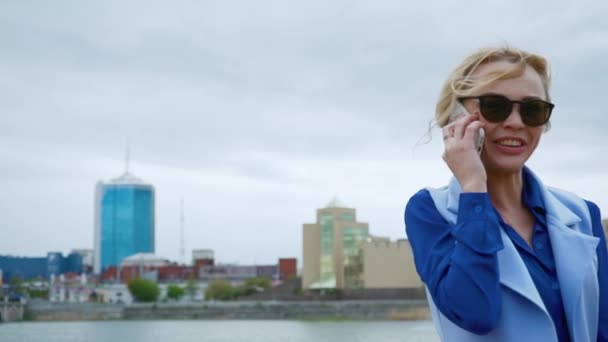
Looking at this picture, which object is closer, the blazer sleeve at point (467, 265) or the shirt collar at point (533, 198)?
the blazer sleeve at point (467, 265)

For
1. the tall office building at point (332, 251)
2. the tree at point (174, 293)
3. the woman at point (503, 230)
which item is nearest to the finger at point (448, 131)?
the woman at point (503, 230)

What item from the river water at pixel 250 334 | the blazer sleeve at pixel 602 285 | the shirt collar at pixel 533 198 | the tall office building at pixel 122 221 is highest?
the tall office building at pixel 122 221

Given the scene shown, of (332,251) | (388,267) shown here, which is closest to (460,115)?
(388,267)

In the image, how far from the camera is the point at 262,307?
7644 centimetres

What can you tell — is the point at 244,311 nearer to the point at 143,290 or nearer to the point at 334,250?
the point at 334,250

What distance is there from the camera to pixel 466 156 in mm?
1617

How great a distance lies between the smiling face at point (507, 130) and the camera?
1684 millimetres

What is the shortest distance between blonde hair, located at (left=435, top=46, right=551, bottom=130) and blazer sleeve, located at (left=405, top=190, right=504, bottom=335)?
0.24 m

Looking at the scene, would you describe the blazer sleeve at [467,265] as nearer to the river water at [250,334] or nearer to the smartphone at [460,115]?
the smartphone at [460,115]

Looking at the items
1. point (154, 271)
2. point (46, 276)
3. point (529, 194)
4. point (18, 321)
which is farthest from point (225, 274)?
point (529, 194)

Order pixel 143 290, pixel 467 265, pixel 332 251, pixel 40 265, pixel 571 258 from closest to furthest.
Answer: pixel 467 265, pixel 571 258, pixel 332 251, pixel 143 290, pixel 40 265

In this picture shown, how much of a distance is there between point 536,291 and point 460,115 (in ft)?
1.25

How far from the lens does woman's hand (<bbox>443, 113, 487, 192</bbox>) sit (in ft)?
5.24

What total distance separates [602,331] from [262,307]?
249 feet
